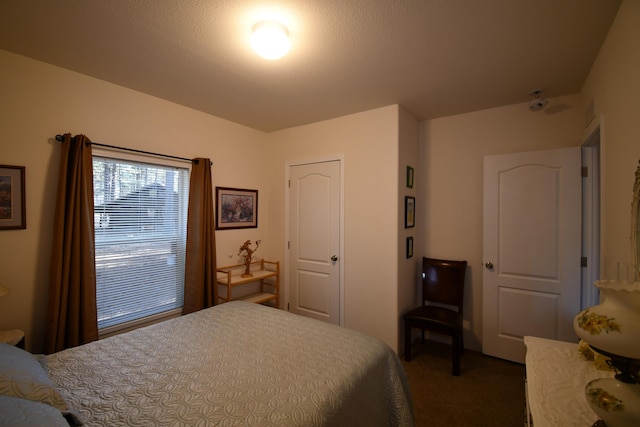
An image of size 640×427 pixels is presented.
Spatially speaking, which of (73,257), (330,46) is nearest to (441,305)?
(330,46)

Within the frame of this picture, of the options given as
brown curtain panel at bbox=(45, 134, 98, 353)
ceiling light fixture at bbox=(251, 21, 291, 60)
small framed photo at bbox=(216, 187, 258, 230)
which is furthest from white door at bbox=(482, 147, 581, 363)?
brown curtain panel at bbox=(45, 134, 98, 353)

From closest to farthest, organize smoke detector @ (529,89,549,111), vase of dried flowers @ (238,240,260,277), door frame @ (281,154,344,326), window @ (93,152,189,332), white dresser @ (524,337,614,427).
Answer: white dresser @ (524,337,614,427) < window @ (93,152,189,332) < smoke detector @ (529,89,549,111) < door frame @ (281,154,344,326) < vase of dried flowers @ (238,240,260,277)

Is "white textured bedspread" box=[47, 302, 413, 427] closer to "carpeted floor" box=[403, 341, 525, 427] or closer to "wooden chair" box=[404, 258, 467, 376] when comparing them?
"carpeted floor" box=[403, 341, 525, 427]

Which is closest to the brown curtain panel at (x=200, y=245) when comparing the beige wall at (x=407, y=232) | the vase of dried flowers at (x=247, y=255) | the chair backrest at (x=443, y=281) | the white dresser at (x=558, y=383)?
the vase of dried flowers at (x=247, y=255)

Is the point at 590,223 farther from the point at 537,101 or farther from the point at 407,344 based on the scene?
the point at 407,344

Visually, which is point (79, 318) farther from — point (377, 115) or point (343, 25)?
point (377, 115)

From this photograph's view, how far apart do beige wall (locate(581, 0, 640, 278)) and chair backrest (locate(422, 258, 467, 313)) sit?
1221 mm

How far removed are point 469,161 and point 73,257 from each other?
3698 mm

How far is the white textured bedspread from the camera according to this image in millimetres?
1133

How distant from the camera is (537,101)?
2.48m

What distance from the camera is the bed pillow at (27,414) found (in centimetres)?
84

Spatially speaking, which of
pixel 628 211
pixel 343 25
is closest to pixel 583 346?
pixel 628 211

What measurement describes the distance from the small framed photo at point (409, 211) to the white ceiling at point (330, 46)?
1.02m

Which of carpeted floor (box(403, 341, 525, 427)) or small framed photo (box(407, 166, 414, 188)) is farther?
small framed photo (box(407, 166, 414, 188))
